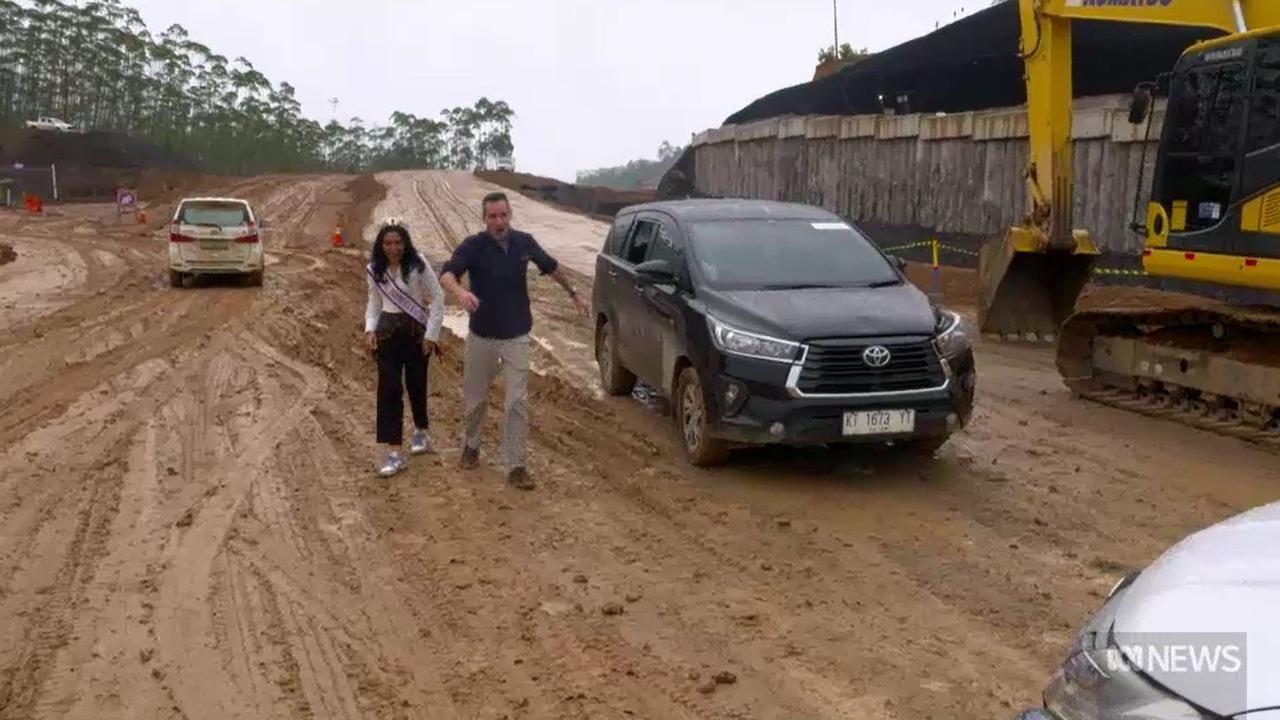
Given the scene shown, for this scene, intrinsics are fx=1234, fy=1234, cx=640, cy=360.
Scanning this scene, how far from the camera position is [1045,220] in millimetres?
13000

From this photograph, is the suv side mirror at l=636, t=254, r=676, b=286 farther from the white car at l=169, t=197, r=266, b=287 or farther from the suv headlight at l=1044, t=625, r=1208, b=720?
the white car at l=169, t=197, r=266, b=287

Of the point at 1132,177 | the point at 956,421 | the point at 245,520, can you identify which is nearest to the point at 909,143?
the point at 1132,177

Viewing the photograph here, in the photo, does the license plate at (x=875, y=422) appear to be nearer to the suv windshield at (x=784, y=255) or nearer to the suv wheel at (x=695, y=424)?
the suv wheel at (x=695, y=424)

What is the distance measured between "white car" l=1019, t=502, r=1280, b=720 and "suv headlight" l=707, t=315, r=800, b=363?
4.50 metres

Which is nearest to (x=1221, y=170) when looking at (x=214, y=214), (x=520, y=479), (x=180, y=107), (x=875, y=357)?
(x=875, y=357)

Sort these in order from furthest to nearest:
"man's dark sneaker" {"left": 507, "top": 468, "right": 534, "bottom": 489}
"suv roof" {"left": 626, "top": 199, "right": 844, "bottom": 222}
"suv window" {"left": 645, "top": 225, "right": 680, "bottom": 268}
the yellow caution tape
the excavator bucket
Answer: the yellow caution tape
the excavator bucket
"suv roof" {"left": 626, "top": 199, "right": 844, "bottom": 222}
"suv window" {"left": 645, "top": 225, "right": 680, "bottom": 268}
"man's dark sneaker" {"left": 507, "top": 468, "right": 534, "bottom": 489}

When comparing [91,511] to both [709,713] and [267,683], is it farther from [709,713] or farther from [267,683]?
[709,713]

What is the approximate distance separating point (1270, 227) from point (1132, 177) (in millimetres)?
9861

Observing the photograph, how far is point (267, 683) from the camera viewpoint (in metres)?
4.95

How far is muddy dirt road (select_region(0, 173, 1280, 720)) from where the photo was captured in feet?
16.3

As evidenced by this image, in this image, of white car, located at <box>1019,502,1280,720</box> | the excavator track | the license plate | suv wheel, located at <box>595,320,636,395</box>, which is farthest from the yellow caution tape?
white car, located at <box>1019,502,1280,720</box>

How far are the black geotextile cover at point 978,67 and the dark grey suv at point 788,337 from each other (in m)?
9.16

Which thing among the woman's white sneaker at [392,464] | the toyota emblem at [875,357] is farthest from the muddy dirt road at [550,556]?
the toyota emblem at [875,357]

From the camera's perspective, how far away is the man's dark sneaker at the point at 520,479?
7988mm
